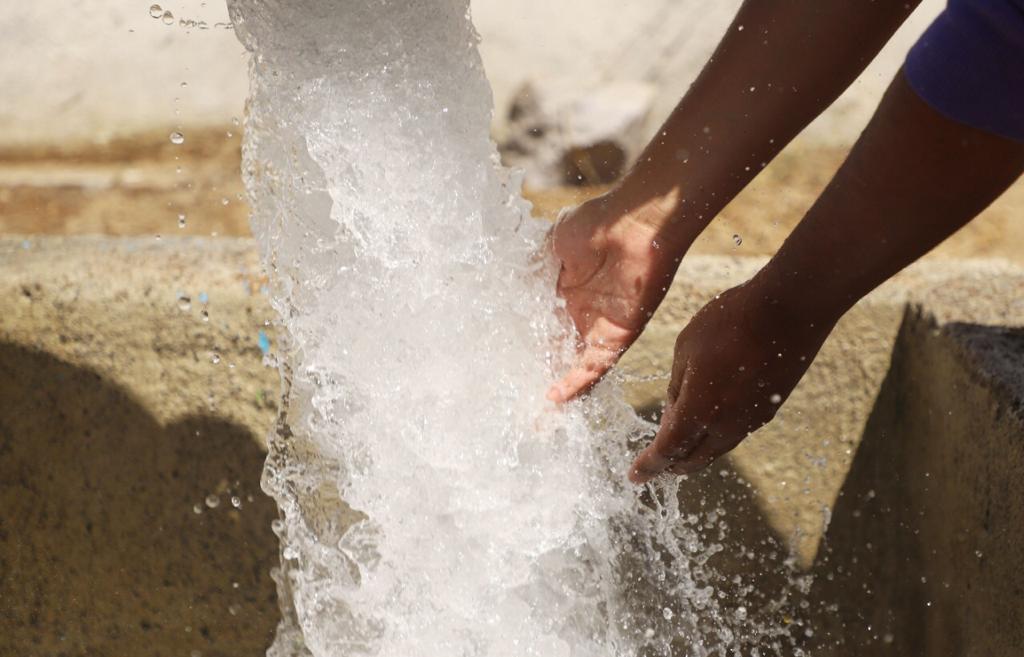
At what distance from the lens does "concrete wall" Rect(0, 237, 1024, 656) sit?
3.99 ft

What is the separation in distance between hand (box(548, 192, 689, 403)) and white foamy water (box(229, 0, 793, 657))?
0.02 metres

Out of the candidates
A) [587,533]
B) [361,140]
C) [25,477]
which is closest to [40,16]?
[25,477]

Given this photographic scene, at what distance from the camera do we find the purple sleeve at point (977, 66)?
24.9 inches

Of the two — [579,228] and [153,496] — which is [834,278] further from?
[153,496]

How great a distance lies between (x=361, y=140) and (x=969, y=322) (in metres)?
0.66

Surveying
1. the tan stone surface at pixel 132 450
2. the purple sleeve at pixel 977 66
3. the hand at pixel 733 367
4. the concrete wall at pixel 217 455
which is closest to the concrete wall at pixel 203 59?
the concrete wall at pixel 217 455

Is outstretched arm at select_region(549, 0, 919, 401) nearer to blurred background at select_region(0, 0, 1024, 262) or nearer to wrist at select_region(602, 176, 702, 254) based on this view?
wrist at select_region(602, 176, 702, 254)

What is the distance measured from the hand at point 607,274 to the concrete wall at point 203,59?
154cm

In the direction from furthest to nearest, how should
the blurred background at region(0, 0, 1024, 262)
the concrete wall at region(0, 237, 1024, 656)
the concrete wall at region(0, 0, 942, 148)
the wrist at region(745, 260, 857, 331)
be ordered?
1. the concrete wall at region(0, 0, 942, 148)
2. the blurred background at region(0, 0, 1024, 262)
3. the concrete wall at region(0, 237, 1024, 656)
4. the wrist at region(745, 260, 857, 331)

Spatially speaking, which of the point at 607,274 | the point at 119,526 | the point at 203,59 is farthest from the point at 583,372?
the point at 203,59

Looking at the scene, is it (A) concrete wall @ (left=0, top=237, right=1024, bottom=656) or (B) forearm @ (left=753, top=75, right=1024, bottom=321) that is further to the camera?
(A) concrete wall @ (left=0, top=237, right=1024, bottom=656)

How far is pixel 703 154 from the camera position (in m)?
0.95

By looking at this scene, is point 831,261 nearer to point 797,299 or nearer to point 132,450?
point 797,299

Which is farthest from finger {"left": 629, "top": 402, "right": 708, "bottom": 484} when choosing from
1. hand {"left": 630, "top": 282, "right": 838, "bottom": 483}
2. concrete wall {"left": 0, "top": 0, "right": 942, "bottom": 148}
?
concrete wall {"left": 0, "top": 0, "right": 942, "bottom": 148}
